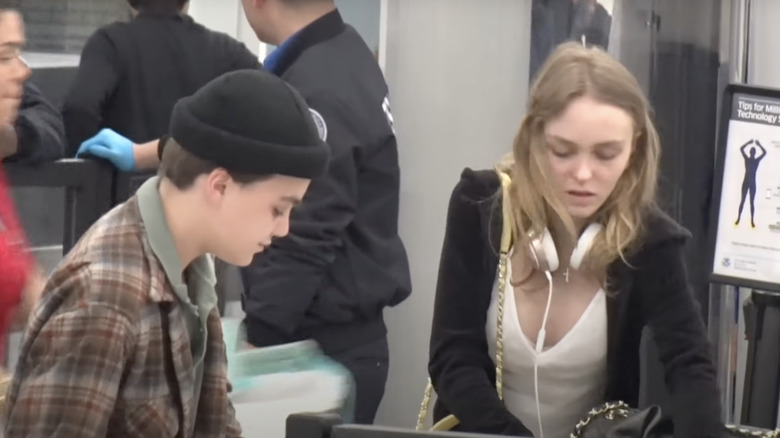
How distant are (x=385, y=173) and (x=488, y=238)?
648 mm

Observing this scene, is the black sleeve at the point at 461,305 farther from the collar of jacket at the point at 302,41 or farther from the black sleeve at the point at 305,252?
the collar of jacket at the point at 302,41

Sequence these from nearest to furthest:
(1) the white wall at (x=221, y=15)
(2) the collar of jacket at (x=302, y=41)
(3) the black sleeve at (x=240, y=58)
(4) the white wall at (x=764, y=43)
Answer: (2) the collar of jacket at (x=302, y=41) < (4) the white wall at (x=764, y=43) < (3) the black sleeve at (x=240, y=58) < (1) the white wall at (x=221, y=15)

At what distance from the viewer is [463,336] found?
162 centimetres

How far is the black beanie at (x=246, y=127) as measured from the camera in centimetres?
125

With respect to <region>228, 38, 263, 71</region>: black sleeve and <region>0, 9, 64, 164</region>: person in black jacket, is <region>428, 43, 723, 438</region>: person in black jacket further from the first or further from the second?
<region>228, 38, 263, 71</region>: black sleeve

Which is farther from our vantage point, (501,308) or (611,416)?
(501,308)

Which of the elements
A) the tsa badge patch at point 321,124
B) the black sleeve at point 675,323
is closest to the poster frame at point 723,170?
the black sleeve at point 675,323

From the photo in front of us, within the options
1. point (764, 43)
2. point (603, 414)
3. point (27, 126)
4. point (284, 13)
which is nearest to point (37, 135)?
point (27, 126)

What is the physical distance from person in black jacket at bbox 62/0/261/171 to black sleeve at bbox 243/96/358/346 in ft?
1.93

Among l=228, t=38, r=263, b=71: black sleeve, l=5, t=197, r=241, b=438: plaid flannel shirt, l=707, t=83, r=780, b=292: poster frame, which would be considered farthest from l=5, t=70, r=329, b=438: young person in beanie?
l=228, t=38, r=263, b=71: black sleeve

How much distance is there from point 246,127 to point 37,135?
103 centimetres

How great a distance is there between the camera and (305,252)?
6.84 feet

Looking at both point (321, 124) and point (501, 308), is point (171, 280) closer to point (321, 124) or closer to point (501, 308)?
A: point (501, 308)

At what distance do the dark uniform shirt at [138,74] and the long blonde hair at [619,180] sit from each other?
45.9 inches
